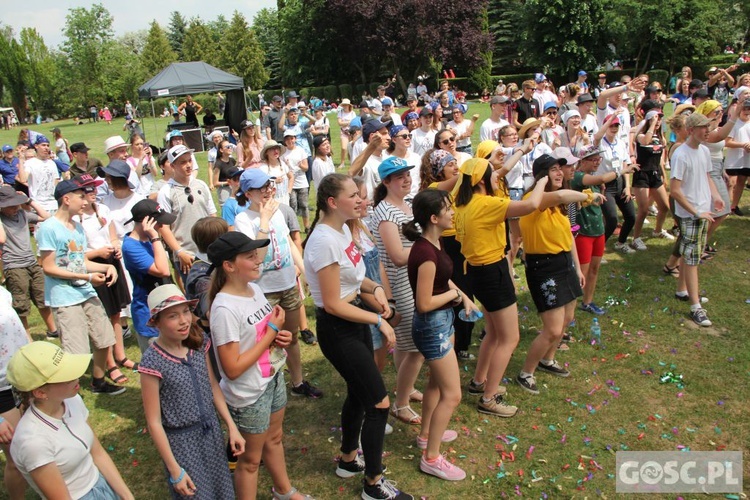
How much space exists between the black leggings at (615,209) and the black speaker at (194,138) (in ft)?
55.5

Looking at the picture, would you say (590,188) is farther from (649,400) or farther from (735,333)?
(649,400)

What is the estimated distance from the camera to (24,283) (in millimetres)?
6277

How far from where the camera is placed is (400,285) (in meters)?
4.47

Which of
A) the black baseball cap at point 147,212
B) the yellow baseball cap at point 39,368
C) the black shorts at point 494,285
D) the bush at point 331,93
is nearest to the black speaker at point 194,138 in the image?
the black baseball cap at point 147,212

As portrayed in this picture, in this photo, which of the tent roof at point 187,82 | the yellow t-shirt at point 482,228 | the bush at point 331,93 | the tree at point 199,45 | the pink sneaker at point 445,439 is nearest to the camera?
the yellow t-shirt at point 482,228

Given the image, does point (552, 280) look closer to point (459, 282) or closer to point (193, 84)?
point (459, 282)

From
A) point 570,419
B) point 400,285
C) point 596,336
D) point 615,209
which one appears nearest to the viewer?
point 400,285

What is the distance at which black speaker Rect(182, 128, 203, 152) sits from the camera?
20984 millimetres

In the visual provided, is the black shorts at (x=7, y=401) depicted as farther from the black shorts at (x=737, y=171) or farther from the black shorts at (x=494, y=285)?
the black shorts at (x=737, y=171)

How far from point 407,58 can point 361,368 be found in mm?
45590

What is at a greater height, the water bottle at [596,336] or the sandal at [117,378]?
the water bottle at [596,336]

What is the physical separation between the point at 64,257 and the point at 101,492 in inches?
103

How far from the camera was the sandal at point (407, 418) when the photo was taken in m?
4.68

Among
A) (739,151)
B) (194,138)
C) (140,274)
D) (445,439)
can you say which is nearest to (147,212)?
(140,274)
